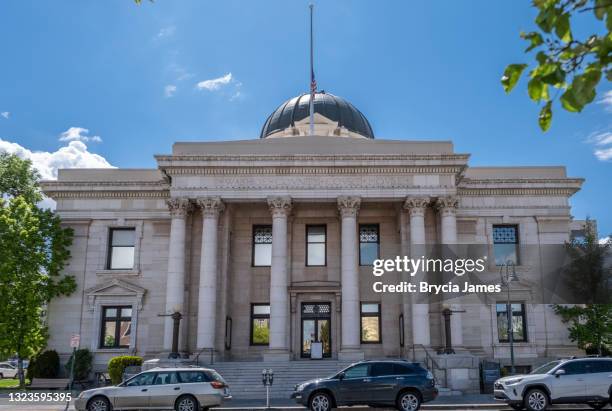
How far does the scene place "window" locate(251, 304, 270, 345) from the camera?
34125mm

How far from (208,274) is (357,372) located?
1342 centimetres

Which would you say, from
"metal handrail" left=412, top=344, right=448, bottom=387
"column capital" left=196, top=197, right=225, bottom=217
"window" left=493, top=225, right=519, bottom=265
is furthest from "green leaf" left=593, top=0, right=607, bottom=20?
"window" left=493, top=225, right=519, bottom=265

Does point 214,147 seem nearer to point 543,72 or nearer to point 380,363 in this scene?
point 380,363

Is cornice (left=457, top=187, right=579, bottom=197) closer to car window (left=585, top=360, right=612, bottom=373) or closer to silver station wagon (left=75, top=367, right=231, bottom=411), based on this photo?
car window (left=585, top=360, right=612, bottom=373)

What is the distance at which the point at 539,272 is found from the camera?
34.2 meters

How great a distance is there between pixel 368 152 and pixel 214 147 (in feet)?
28.8

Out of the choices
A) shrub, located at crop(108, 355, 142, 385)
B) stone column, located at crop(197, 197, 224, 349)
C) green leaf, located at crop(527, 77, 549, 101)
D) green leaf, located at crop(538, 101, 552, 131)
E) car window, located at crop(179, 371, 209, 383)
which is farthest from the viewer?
stone column, located at crop(197, 197, 224, 349)

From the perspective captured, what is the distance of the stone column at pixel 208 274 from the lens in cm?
3061

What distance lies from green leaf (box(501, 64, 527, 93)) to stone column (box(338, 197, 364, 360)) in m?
25.8

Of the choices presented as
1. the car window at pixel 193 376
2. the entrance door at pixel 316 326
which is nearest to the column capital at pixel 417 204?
the entrance door at pixel 316 326

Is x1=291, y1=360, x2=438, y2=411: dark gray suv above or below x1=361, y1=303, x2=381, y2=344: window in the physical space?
below

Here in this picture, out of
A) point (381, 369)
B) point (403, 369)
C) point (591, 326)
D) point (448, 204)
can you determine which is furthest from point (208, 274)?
point (591, 326)

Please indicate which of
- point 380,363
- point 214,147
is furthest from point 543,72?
point 214,147

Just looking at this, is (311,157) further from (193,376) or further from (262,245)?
(193,376)
